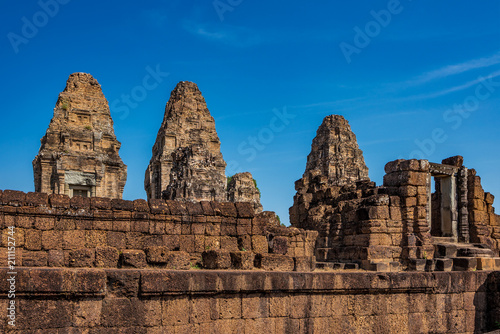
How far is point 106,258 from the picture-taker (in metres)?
8.80

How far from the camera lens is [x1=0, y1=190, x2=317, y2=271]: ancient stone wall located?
9.59 metres

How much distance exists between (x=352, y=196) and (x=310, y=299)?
10.1 meters

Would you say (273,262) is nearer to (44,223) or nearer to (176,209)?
(176,209)

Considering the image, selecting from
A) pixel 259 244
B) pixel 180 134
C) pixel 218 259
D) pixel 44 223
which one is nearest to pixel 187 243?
pixel 259 244

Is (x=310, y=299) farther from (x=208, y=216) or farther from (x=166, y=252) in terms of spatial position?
(x=208, y=216)

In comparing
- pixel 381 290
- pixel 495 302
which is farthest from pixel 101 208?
pixel 495 302

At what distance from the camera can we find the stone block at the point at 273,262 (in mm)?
10039

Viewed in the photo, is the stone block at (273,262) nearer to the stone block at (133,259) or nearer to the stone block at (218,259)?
the stone block at (218,259)

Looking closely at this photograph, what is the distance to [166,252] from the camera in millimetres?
9469

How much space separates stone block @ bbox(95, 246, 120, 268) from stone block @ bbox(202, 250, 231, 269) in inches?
70.5

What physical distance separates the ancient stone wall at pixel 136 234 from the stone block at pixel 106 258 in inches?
0.6

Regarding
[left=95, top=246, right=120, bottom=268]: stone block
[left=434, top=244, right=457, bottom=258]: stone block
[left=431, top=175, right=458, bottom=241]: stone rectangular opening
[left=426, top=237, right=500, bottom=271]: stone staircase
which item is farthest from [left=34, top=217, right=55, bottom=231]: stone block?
[left=431, top=175, right=458, bottom=241]: stone rectangular opening

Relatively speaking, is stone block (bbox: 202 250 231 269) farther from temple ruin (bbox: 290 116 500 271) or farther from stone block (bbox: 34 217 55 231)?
temple ruin (bbox: 290 116 500 271)

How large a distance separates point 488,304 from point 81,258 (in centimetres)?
732
